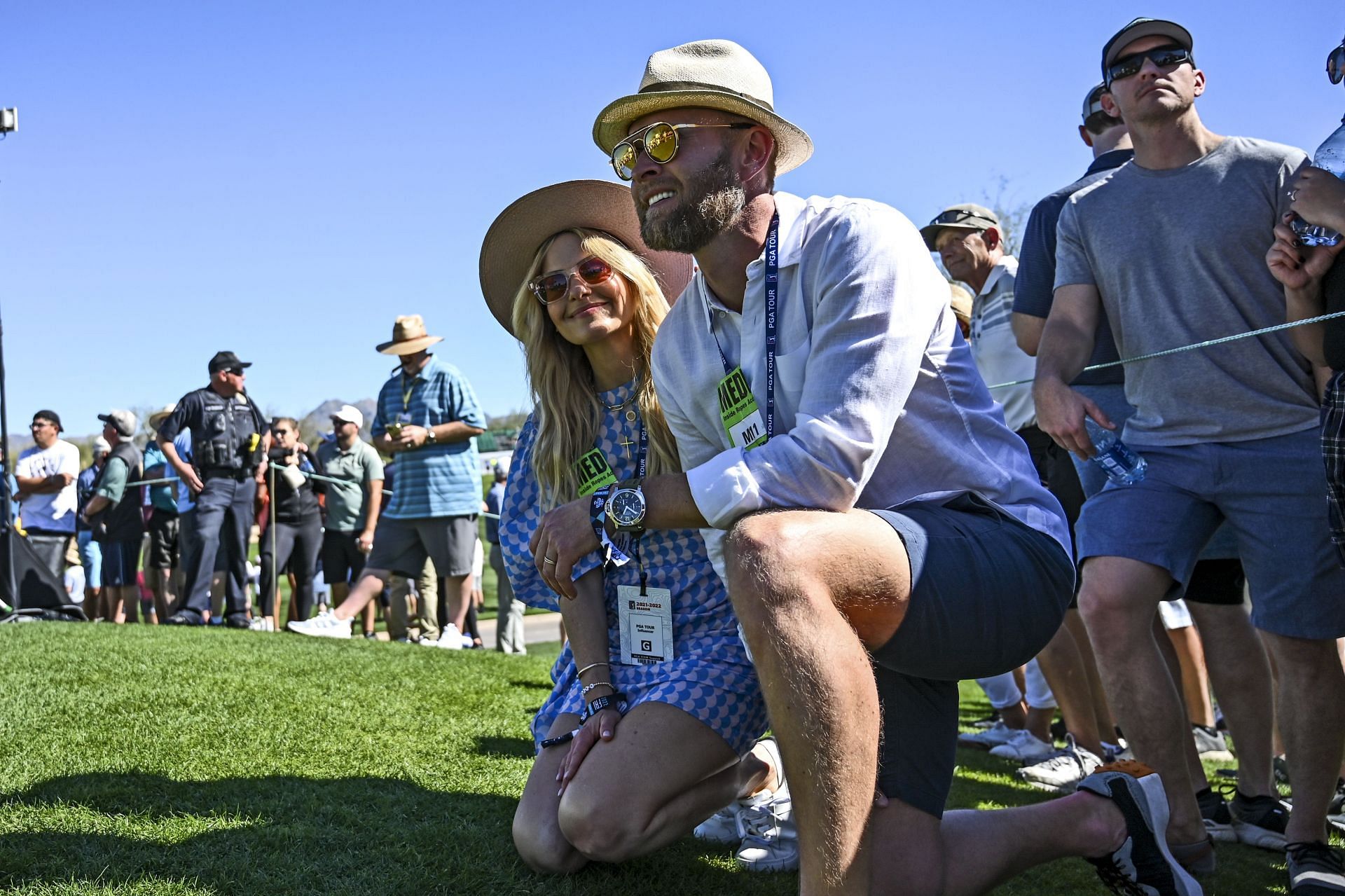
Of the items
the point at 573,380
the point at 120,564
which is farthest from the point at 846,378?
the point at 120,564

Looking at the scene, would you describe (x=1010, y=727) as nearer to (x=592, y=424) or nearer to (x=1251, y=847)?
(x=1251, y=847)

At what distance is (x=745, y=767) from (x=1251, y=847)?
1616 millimetres

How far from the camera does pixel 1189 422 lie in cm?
344

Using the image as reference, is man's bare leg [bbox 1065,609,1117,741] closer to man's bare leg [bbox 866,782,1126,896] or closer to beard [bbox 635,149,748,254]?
man's bare leg [bbox 866,782,1126,896]

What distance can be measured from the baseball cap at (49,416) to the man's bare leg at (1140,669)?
1115 centimetres

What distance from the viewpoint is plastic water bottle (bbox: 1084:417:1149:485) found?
3479mm

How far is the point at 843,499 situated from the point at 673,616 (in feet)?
3.53

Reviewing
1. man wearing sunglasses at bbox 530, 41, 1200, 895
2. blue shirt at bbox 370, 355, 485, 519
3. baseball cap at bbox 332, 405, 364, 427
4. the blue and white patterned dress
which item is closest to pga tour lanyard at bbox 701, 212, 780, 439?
man wearing sunglasses at bbox 530, 41, 1200, 895

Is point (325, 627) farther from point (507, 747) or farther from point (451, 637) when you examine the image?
point (507, 747)

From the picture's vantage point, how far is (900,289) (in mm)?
2512

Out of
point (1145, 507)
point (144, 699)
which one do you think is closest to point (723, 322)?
point (1145, 507)

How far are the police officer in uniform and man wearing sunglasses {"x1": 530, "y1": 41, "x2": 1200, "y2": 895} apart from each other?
278 inches

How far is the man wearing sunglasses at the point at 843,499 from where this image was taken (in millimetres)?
2111

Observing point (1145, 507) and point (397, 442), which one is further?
point (397, 442)
